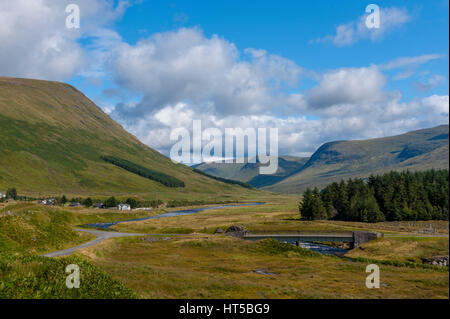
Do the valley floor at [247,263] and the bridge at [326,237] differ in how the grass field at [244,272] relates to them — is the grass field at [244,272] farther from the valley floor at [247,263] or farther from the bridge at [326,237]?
the bridge at [326,237]

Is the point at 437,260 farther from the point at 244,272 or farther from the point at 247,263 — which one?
the point at 244,272

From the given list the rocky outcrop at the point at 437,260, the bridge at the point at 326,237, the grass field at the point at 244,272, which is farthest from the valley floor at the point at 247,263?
the bridge at the point at 326,237

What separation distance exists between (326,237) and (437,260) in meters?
31.9

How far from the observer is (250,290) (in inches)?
1719

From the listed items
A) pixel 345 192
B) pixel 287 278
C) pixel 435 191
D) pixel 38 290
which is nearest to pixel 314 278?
pixel 287 278

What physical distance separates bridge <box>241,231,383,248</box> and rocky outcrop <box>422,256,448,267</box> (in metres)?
13.3

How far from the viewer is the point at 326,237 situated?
90.7 m

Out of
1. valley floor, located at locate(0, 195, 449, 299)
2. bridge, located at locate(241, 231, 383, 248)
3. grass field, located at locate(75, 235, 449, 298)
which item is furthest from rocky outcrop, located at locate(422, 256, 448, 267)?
bridge, located at locate(241, 231, 383, 248)

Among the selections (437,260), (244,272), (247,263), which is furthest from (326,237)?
(244,272)

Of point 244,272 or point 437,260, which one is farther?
point 437,260

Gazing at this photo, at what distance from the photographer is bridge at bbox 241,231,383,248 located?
260 feet

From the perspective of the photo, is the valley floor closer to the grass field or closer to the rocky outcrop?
the grass field

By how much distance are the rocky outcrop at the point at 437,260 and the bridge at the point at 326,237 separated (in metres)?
13.3
